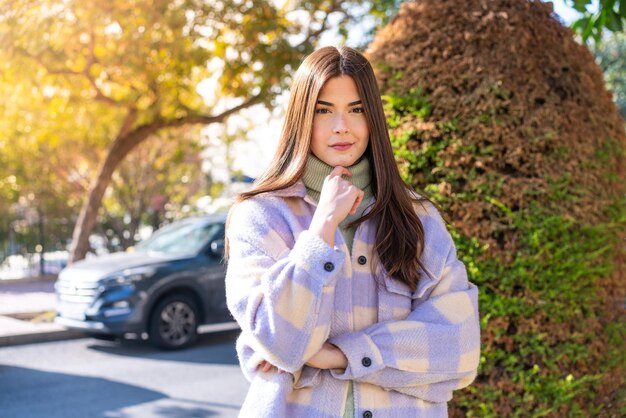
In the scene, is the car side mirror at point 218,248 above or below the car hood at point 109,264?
above

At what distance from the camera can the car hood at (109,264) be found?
29.7 ft

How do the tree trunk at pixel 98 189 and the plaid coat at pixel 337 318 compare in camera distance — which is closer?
the plaid coat at pixel 337 318

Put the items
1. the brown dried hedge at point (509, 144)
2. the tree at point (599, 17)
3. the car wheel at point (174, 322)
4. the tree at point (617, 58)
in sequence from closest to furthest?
1. the brown dried hedge at point (509, 144)
2. the tree at point (599, 17)
3. the car wheel at point (174, 322)
4. the tree at point (617, 58)

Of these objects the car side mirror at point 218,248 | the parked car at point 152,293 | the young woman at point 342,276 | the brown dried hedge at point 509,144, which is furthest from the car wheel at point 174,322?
the young woman at point 342,276

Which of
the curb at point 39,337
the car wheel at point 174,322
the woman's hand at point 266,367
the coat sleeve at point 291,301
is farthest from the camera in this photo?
the curb at point 39,337

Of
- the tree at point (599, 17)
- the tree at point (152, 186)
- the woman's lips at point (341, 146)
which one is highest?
the tree at point (152, 186)

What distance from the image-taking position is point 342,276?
185 cm

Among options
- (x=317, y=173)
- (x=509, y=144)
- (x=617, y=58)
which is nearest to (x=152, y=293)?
(x=509, y=144)

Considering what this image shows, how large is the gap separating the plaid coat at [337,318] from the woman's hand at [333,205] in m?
0.03

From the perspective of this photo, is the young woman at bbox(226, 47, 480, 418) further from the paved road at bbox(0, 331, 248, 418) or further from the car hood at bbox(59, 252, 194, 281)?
the car hood at bbox(59, 252, 194, 281)

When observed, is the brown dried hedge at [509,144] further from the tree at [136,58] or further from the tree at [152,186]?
the tree at [152,186]

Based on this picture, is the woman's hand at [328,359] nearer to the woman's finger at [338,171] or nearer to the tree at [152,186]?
the woman's finger at [338,171]

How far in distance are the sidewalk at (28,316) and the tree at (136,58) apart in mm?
1362

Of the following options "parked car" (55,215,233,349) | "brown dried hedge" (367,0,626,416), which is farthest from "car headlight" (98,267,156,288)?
"brown dried hedge" (367,0,626,416)
